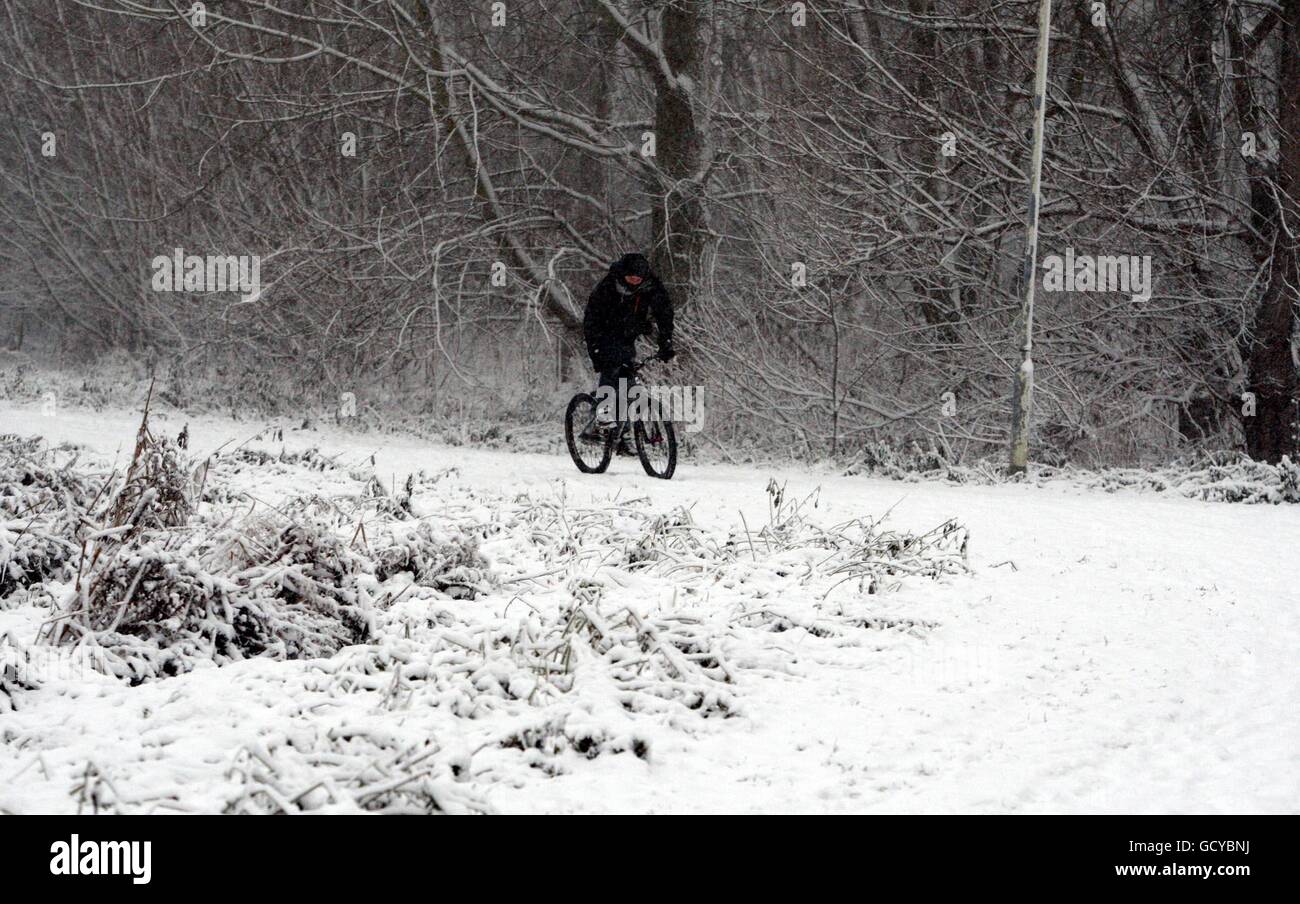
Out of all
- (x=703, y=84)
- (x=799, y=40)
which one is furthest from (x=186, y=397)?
(x=799, y=40)

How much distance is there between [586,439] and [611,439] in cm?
26

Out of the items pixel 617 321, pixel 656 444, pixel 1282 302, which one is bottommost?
pixel 656 444

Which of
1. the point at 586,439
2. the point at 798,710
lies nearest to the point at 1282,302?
the point at 586,439

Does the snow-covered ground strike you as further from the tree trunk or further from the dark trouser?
the tree trunk

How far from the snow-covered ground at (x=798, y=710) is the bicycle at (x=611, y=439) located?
493 centimetres

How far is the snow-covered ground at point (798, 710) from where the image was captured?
3.42m

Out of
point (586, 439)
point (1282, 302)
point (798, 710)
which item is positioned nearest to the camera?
point (798, 710)

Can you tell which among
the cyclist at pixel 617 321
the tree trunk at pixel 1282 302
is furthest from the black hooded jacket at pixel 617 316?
the tree trunk at pixel 1282 302

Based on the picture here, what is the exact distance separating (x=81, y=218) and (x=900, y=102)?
1887cm

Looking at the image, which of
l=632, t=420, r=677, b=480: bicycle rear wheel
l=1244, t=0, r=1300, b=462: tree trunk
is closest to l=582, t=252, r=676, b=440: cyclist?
l=632, t=420, r=677, b=480: bicycle rear wheel

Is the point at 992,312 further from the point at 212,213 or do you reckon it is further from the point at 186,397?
the point at 212,213

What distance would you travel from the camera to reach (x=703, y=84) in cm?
1622

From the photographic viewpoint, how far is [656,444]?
11812 mm

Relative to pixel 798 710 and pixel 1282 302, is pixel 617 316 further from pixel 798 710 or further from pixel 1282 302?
pixel 798 710
